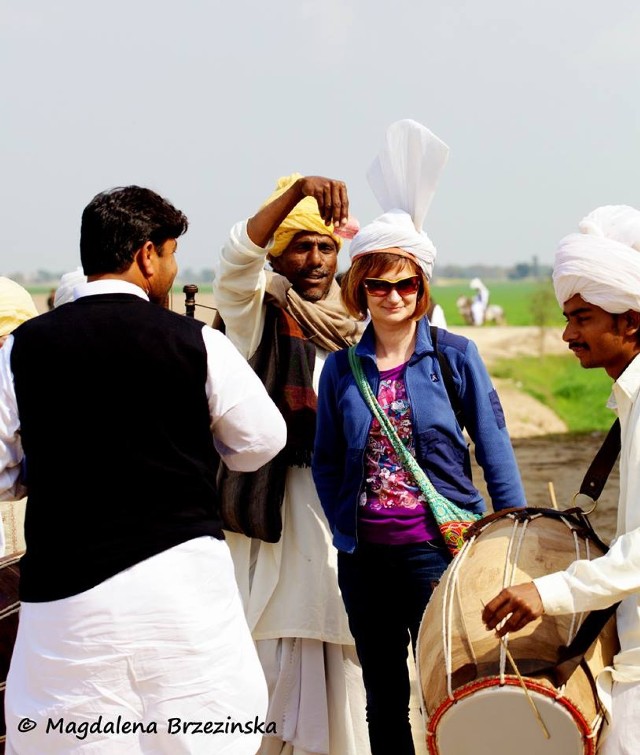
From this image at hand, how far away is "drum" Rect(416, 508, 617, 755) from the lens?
110 inches

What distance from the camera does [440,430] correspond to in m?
3.94

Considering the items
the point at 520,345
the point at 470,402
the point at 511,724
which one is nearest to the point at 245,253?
the point at 470,402

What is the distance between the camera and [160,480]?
298 cm

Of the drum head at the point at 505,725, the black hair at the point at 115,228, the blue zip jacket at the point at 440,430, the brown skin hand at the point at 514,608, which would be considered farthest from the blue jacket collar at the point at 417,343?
the drum head at the point at 505,725

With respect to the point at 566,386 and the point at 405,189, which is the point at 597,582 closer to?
the point at 405,189

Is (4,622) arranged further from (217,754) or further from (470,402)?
(470,402)

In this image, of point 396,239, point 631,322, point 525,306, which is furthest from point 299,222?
A: point 525,306

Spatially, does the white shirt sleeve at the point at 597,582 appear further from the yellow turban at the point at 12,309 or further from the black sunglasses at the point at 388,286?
the yellow turban at the point at 12,309

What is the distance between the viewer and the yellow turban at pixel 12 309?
4.35 metres

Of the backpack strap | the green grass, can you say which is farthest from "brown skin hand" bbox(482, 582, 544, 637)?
the green grass

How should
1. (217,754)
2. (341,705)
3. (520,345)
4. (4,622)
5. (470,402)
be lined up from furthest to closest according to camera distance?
(520,345)
(341,705)
(470,402)
(4,622)
(217,754)

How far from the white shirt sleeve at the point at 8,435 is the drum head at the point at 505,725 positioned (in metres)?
1.31

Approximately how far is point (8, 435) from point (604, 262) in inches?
65.3

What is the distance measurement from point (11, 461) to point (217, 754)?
3.17 feet
